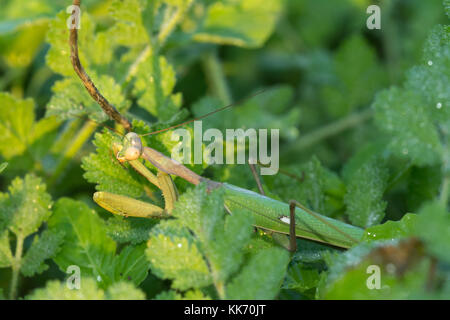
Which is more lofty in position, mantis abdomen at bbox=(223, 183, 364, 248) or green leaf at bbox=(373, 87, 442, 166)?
green leaf at bbox=(373, 87, 442, 166)

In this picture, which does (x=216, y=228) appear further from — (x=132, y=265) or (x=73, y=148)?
(x=73, y=148)

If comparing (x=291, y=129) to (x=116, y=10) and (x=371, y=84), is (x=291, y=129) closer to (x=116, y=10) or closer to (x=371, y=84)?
(x=371, y=84)

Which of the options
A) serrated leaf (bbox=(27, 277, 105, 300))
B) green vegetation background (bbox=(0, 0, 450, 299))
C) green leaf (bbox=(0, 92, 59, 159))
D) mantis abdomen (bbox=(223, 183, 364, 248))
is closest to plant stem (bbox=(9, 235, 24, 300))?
green vegetation background (bbox=(0, 0, 450, 299))

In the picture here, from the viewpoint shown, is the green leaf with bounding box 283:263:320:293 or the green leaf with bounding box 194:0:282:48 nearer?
the green leaf with bounding box 283:263:320:293

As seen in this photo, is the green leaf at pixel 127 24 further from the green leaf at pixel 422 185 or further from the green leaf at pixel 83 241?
the green leaf at pixel 422 185

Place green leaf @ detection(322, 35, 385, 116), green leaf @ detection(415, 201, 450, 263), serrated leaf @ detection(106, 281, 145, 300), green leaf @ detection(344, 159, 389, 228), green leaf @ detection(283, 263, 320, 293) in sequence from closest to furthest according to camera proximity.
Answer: green leaf @ detection(415, 201, 450, 263)
serrated leaf @ detection(106, 281, 145, 300)
green leaf @ detection(283, 263, 320, 293)
green leaf @ detection(344, 159, 389, 228)
green leaf @ detection(322, 35, 385, 116)

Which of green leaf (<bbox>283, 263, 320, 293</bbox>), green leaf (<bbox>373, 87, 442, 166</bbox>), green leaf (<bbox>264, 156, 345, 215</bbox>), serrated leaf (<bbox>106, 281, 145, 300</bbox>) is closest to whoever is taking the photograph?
serrated leaf (<bbox>106, 281, 145, 300</bbox>)

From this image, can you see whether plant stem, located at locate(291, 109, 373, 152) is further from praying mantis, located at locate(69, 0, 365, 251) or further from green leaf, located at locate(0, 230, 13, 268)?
green leaf, located at locate(0, 230, 13, 268)
